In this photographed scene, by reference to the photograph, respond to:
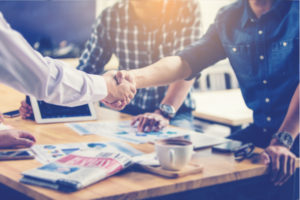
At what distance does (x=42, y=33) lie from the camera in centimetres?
360

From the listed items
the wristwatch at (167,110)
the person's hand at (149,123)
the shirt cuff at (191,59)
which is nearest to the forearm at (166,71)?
the shirt cuff at (191,59)

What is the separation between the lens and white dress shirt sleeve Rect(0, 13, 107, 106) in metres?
0.98

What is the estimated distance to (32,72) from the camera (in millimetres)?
1014

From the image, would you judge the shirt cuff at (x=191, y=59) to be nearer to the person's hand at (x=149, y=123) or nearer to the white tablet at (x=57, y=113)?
the person's hand at (x=149, y=123)

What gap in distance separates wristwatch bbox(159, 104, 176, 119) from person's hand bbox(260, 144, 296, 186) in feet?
2.07

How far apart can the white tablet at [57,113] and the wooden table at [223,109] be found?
0.81 metres

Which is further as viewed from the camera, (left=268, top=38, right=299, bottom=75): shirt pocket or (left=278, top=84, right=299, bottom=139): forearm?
(left=268, top=38, right=299, bottom=75): shirt pocket

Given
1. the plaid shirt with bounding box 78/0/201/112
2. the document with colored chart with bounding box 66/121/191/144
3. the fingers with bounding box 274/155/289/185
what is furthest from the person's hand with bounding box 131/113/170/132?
the plaid shirt with bounding box 78/0/201/112

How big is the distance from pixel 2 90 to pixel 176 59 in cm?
138

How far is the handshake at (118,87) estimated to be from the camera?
1494 millimetres

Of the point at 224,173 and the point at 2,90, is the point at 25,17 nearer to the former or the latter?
the point at 2,90

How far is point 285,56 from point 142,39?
912 mm

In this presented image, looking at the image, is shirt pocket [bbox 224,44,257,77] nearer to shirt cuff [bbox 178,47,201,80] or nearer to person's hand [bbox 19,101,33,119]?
shirt cuff [bbox 178,47,201,80]

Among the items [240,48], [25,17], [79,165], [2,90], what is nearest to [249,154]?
[79,165]
